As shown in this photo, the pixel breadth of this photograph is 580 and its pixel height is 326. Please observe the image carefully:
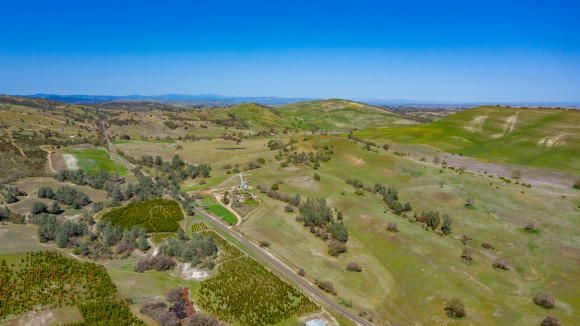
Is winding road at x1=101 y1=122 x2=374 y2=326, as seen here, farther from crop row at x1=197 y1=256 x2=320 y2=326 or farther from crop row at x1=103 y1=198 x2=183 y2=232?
crop row at x1=103 y1=198 x2=183 y2=232

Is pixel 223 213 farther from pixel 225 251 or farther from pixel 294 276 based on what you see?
pixel 294 276

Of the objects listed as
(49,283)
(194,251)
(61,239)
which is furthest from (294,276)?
(61,239)

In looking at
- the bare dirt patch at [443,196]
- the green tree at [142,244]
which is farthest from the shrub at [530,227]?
the green tree at [142,244]

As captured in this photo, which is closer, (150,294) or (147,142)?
(150,294)

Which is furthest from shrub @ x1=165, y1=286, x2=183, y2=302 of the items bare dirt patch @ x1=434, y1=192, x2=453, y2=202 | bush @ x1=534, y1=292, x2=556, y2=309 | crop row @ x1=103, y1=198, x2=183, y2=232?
bare dirt patch @ x1=434, y1=192, x2=453, y2=202

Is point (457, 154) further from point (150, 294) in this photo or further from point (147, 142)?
point (147, 142)

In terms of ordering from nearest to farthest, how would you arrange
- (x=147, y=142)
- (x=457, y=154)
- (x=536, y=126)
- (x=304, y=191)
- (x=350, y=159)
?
1. (x=304, y=191)
2. (x=350, y=159)
3. (x=457, y=154)
4. (x=536, y=126)
5. (x=147, y=142)

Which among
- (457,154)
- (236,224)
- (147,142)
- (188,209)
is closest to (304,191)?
(236,224)
